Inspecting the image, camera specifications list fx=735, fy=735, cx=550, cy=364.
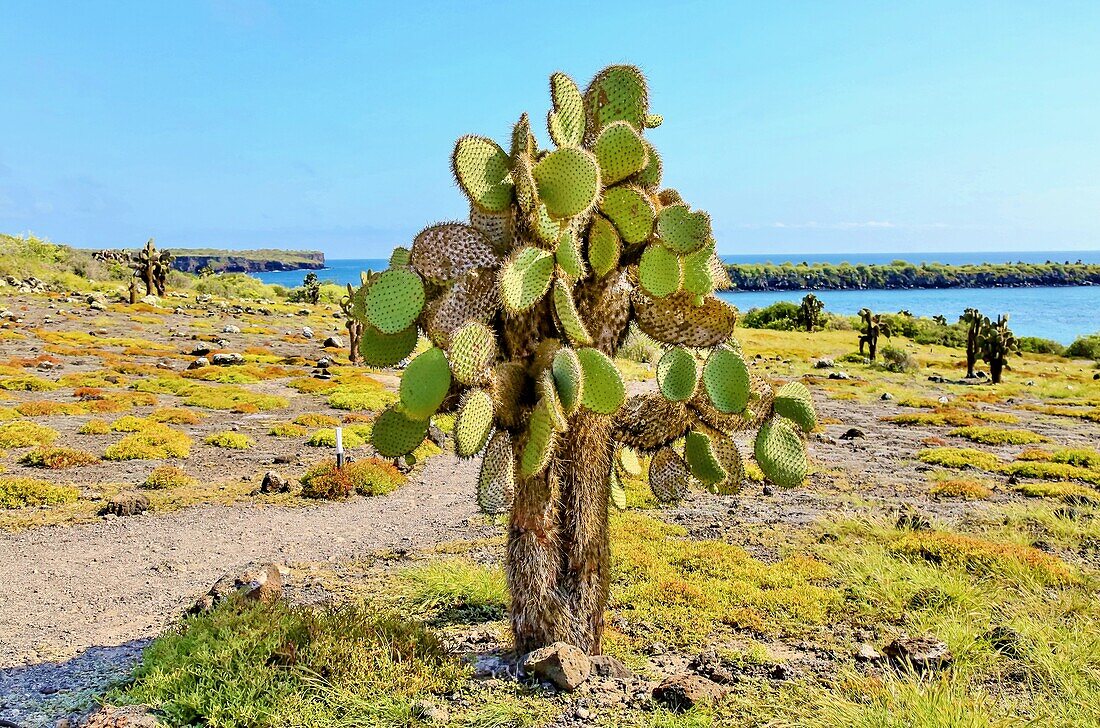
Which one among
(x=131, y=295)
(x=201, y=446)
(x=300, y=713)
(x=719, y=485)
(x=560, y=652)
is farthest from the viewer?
(x=131, y=295)

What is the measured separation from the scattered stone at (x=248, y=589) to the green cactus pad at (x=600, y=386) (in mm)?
3636

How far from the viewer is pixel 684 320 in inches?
217

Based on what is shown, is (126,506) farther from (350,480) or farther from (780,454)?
(780,454)

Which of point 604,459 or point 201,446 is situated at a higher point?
point 604,459

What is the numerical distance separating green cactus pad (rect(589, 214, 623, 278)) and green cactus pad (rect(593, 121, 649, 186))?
0.34 m

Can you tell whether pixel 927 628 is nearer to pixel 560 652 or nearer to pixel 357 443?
pixel 560 652

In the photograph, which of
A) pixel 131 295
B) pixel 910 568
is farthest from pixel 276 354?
pixel 910 568

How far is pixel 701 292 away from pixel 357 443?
12.3m

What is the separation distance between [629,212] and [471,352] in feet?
4.92

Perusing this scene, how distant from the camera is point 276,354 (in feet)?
108

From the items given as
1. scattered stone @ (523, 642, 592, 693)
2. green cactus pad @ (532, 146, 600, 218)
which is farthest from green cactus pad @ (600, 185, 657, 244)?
scattered stone @ (523, 642, 592, 693)

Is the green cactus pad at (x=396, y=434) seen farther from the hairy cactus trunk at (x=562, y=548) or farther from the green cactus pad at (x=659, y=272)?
the green cactus pad at (x=659, y=272)

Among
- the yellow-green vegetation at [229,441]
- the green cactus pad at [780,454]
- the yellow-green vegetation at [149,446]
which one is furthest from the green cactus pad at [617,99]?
the yellow-green vegetation at [229,441]

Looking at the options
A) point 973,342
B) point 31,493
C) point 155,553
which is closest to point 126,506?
point 31,493
